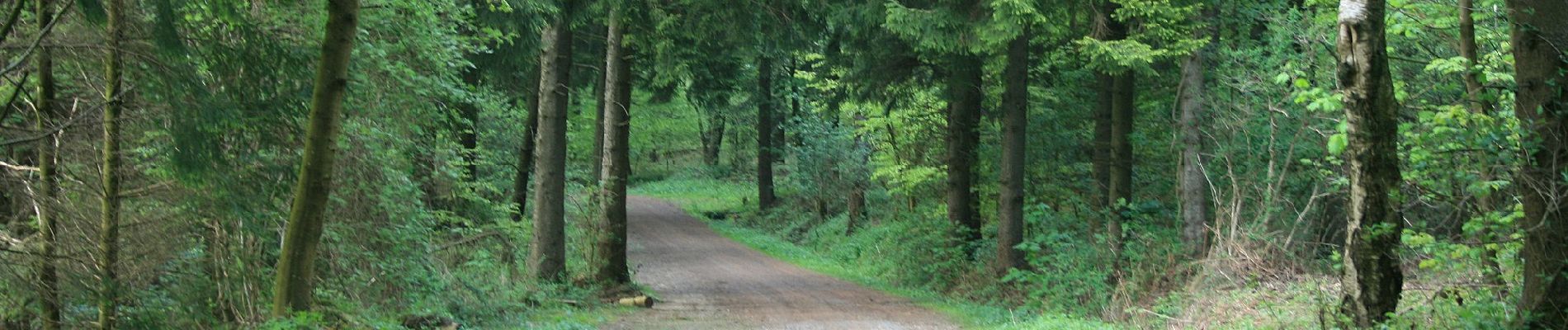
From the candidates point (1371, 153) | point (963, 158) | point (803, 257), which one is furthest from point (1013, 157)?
point (803, 257)

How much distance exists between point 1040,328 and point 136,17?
27.9 ft

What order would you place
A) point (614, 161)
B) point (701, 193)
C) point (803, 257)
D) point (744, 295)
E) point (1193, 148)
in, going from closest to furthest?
point (1193, 148), point (614, 161), point (744, 295), point (803, 257), point (701, 193)

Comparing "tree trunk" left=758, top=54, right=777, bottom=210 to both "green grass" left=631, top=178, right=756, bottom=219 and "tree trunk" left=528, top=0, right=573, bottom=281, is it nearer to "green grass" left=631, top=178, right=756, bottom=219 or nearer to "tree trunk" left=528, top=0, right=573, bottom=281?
"green grass" left=631, top=178, right=756, bottom=219

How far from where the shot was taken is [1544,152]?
25.6 feet

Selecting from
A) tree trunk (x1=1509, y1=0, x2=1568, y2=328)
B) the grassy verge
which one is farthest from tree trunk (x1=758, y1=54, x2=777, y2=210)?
tree trunk (x1=1509, y1=0, x2=1568, y2=328)

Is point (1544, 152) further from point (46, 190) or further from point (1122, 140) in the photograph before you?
point (46, 190)

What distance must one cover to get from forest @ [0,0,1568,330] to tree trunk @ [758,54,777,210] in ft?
22.8

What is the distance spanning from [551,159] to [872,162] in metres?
13.1

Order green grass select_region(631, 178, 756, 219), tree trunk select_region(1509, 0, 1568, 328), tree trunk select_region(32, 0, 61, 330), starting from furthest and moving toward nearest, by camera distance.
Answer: green grass select_region(631, 178, 756, 219), tree trunk select_region(1509, 0, 1568, 328), tree trunk select_region(32, 0, 61, 330)

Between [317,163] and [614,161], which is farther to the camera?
[614,161]

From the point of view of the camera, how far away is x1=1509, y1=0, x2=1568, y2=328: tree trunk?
25.2 feet

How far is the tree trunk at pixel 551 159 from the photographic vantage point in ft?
50.7

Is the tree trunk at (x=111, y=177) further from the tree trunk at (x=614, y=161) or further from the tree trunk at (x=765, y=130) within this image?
the tree trunk at (x=765, y=130)

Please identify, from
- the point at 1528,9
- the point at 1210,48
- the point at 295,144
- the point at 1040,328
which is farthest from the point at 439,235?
the point at 1528,9
